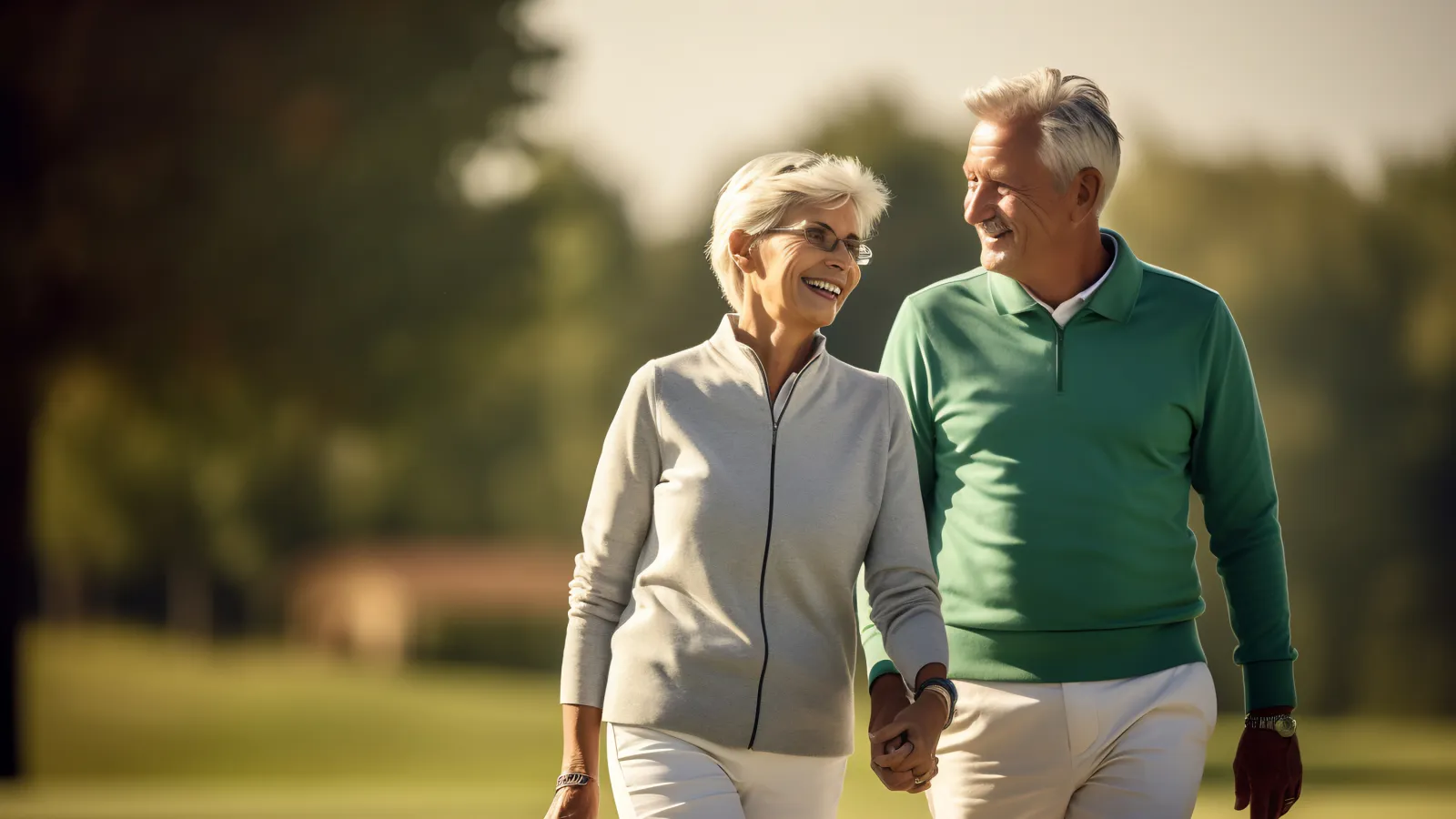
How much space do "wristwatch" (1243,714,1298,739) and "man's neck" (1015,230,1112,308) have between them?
0.94 metres

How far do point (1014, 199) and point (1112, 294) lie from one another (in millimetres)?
279

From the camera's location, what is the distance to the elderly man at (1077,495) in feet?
10.7

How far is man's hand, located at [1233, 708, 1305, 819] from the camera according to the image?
336 cm

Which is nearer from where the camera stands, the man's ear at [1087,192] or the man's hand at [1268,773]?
the man's hand at [1268,773]

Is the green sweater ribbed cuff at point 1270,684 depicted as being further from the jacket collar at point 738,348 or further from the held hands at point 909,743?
the jacket collar at point 738,348

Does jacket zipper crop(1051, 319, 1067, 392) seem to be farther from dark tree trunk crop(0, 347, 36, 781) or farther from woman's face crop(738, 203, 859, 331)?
dark tree trunk crop(0, 347, 36, 781)

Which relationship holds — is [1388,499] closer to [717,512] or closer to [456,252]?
[456,252]

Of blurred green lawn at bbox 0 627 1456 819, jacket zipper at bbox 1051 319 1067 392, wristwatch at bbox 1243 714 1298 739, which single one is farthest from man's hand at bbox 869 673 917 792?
blurred green lawn at bbox 0 627 1456 819

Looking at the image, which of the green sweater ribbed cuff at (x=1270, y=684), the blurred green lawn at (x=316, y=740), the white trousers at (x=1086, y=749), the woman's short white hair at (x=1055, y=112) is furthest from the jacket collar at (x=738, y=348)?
the blurred green lawn at (x=316, y=740)

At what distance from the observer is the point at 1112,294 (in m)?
3.42

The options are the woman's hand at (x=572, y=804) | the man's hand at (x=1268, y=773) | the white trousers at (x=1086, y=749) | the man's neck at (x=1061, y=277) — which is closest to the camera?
the woman's hand at (x=572, y=804)

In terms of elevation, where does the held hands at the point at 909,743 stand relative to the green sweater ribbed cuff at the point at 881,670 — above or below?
below

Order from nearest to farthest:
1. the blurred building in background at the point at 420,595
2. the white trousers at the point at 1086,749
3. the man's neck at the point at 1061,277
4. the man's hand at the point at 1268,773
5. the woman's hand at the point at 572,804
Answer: the woman's hand at the point at 572,804 → the white trousers at the point at 1086,749 → the man's hand at the point at 1268,773 → the man's neck at the point at 1061,277 → the blurred building in background at the point at 420,595

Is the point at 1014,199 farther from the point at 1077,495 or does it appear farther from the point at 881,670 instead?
the point at 881,670
